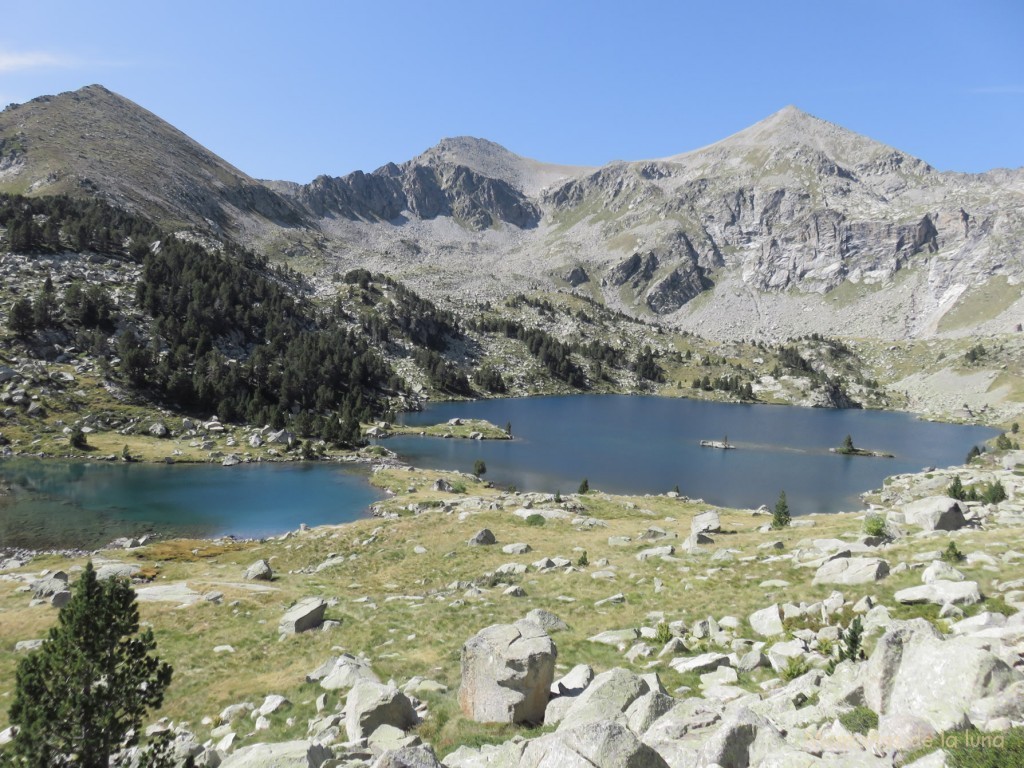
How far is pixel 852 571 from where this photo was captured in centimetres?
2183

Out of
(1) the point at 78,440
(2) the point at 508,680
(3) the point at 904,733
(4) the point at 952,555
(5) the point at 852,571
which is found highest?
(3) the point at 904,733

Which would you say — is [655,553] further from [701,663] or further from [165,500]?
[165,500]

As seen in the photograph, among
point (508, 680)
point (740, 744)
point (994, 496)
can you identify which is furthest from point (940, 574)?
point (994, 496)

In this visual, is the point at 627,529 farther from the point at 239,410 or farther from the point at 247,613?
the point at 239,410

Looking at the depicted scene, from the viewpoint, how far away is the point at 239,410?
3971 inches

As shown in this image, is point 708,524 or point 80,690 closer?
point 80,690

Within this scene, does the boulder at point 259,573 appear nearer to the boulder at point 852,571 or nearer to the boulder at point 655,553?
the boulder at point 655,553

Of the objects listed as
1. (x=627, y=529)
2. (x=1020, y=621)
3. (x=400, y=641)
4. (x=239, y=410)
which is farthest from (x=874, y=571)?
(x=239, y=410)

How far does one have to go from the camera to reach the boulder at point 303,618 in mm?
24781

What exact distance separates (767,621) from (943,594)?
5.48 m

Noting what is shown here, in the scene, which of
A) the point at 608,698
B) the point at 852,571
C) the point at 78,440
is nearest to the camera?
the point at 608,698

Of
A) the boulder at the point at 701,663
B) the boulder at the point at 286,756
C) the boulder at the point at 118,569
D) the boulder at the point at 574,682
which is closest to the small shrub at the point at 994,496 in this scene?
the boulder at the point at 701,663

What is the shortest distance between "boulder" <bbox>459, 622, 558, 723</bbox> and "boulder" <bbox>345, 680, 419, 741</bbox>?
1.62m

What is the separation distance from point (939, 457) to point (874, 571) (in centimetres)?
11733
